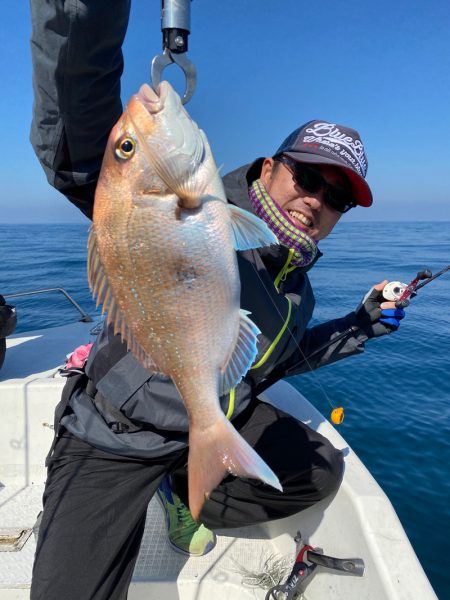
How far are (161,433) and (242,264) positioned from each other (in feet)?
3.36

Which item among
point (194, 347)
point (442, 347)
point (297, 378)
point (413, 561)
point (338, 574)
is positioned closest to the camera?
point (194, 347)

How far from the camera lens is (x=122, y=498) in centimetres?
221

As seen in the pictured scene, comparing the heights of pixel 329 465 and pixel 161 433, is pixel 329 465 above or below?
below

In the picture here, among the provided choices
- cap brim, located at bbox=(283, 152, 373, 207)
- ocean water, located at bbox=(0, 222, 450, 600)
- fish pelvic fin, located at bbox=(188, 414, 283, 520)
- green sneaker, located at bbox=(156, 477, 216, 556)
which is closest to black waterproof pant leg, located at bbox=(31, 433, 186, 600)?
green sneaker, located at bbox=(156, 477, 216, 556)

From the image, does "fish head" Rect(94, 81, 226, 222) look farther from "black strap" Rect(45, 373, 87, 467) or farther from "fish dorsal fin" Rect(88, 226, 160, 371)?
"black strap" Rect(45, 373, 87, 467)

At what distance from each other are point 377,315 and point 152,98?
7.52ft

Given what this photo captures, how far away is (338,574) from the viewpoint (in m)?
2.31

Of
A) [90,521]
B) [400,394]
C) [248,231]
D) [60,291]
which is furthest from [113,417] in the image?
[400,394]

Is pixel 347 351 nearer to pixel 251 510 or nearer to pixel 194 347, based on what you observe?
pixel 251 510

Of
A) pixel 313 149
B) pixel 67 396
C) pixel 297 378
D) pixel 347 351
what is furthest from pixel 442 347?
pixel 67 396

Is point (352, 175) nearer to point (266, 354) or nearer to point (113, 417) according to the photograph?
point (266, 354)

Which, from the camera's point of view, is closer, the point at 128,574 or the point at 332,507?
the point at 128,574

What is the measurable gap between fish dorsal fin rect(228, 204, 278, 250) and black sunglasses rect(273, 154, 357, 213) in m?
0.98

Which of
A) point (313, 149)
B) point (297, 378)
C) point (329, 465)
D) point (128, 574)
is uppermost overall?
point (313, 149)
